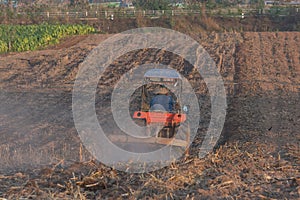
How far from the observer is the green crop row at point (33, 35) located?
93.2 feet

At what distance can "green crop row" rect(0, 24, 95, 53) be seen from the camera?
28422 mm

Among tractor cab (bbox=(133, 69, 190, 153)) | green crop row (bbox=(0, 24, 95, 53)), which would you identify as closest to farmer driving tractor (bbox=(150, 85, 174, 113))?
tractor cab (bbox=(133, 69, 190, 153))

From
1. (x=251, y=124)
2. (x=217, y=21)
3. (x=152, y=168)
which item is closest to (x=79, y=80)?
(x=251, y=124)

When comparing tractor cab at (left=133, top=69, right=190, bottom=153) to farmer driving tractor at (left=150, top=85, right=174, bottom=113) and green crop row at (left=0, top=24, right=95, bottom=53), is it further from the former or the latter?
green crop row at (left=0, top=24, right=95, bottom=53)

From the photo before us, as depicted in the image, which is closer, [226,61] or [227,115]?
[227,115]

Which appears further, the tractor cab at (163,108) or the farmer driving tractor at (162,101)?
the farmer driving tractor at (162,101)

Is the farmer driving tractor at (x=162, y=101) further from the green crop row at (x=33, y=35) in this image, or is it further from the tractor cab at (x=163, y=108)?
the green crop row at (x=33, y=35)

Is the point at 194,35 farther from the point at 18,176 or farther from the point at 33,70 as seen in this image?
the point at 18,176

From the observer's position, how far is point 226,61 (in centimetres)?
2353

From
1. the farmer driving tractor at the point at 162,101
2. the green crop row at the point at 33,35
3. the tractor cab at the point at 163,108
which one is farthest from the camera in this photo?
the green crop row at the point at 33,35

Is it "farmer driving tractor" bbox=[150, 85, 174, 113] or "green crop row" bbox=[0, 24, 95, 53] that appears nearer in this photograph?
"farmer driving tractor" bbox=[150, 85, 174, 113]

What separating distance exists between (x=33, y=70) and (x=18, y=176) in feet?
45.9

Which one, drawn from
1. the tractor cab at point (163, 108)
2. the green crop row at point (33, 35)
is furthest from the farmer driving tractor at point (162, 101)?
the green crop row at point (33, 35)

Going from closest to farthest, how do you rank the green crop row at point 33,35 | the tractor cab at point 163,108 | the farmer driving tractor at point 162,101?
the tractor cab at point 163,108 < the farmer driving tractor at point 162,101 < the green crop row at point 33,35
